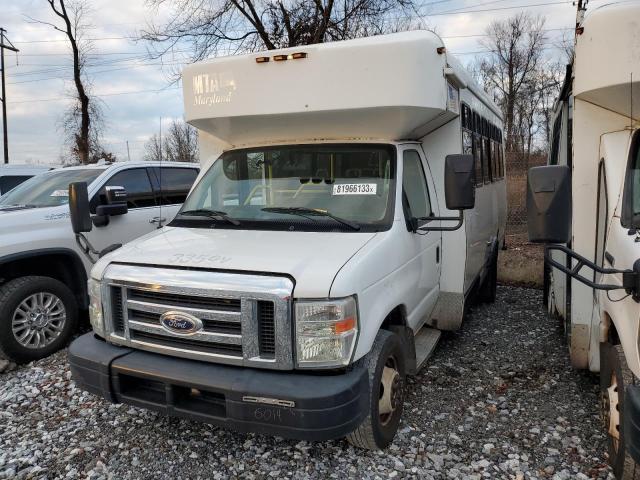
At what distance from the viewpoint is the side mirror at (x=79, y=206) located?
13.7 feet

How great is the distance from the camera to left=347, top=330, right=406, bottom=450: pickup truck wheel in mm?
3223

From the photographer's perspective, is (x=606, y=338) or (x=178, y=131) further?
(x=178, y=131)

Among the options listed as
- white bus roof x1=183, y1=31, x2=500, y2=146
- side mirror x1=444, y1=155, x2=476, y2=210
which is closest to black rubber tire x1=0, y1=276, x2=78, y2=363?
white bus roof x1=183, y1=31, x2=500, y2=146

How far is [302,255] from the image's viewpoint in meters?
3.16

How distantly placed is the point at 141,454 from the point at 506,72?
3452 centimetres

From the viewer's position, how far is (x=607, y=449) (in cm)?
339

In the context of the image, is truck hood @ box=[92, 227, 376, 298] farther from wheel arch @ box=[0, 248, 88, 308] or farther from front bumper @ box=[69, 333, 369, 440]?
wheel arch @ box=[0, 248, 88, 308]

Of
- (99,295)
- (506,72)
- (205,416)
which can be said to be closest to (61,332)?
(99,295)

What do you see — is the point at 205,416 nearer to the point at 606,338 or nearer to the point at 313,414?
the point at 313,414

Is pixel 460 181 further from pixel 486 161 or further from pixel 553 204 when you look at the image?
pixel 486 161

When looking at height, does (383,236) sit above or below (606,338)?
above

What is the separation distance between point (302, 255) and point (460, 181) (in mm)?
1226

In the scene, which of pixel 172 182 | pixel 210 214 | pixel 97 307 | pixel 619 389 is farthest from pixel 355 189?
pixel 172 182

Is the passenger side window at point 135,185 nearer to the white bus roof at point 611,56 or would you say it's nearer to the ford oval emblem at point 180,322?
the ford oval emblem at point 180,322
